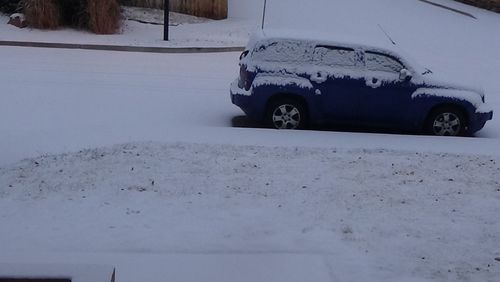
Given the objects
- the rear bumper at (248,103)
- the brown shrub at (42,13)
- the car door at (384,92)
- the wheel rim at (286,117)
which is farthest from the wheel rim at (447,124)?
the brown shrub at (42,13)

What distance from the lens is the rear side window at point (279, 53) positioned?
11.8 meters

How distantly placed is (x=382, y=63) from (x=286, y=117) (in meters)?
1.78

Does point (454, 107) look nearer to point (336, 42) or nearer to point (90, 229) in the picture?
point (336, 42)

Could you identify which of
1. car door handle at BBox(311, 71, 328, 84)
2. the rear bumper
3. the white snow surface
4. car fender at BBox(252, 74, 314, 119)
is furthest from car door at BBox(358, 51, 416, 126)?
the white snow surface

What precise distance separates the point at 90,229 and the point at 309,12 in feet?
68.5

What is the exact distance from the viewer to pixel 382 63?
1182 centimetres

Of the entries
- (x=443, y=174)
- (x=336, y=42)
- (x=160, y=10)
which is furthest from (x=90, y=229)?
(x=160, y=10)

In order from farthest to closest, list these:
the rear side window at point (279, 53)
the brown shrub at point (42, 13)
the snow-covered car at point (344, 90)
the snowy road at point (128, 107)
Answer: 1. the brown shrub at point (42, 13)
2. the rear side window at point (279, 53)
3. the snow-covered car at point (344, 90)
4. the snowy road at point (128, 107)

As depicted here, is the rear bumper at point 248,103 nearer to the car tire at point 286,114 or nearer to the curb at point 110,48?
the car tire at point 286,114

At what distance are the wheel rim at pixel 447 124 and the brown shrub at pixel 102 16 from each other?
11.6 metres

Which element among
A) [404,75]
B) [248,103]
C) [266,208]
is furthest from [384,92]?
[266,208]

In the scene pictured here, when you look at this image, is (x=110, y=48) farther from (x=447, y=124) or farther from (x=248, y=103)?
(x=447, y=124)

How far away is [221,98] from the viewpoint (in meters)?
14.2

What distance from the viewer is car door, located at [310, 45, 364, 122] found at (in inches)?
457
